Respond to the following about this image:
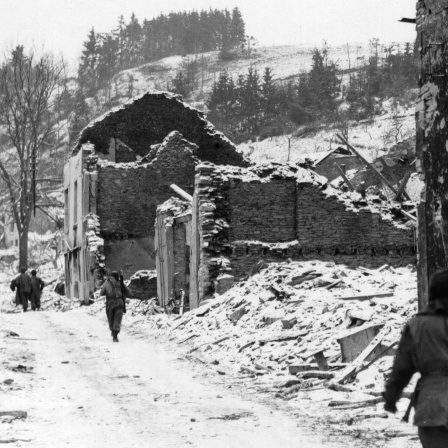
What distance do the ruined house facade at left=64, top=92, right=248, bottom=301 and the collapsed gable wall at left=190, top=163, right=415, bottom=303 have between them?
10.4 meters

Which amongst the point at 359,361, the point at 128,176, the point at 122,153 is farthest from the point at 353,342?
the point at 122,153

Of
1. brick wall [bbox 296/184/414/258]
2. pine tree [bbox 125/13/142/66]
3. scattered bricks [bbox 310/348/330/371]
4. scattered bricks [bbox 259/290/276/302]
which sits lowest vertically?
scattered bricks [bbox 310/348/330/371]

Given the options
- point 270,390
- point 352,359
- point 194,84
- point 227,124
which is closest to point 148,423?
point 270,390

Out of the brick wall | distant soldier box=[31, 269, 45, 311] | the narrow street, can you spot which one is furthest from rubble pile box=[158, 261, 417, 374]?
distant soldier box=[31, 269, 45, 311]

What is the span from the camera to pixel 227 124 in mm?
80750

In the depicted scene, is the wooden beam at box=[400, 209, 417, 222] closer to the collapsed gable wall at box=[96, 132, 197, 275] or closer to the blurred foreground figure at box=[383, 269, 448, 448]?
the collapsed gable wall at box=[96, 132, 197, 275]

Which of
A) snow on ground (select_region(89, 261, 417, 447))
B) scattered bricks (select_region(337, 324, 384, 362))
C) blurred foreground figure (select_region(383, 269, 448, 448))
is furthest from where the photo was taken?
scattered bricks (select_region(337, 324, 384, 362))

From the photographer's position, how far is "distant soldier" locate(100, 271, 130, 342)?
16.8 m

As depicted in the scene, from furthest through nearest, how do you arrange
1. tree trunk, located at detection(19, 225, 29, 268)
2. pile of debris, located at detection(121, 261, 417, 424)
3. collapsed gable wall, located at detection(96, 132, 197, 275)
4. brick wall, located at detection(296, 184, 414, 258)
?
tree trunk, located at detection(19, 225, 29, 268)
collapsed gable wall, located at detection(96, 132, 197, 275)
brick wall, located at detection(296, 184, 414, 258)
pile of debris, located at detection(121, 261, 417, 424)

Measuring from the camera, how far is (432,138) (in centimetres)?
970

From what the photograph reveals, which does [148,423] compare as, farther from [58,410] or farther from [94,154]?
[94,154]

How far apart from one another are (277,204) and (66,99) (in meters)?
39.7

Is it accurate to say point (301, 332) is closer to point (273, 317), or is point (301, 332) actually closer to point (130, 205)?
point (273, 317)

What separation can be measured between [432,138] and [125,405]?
456cm
